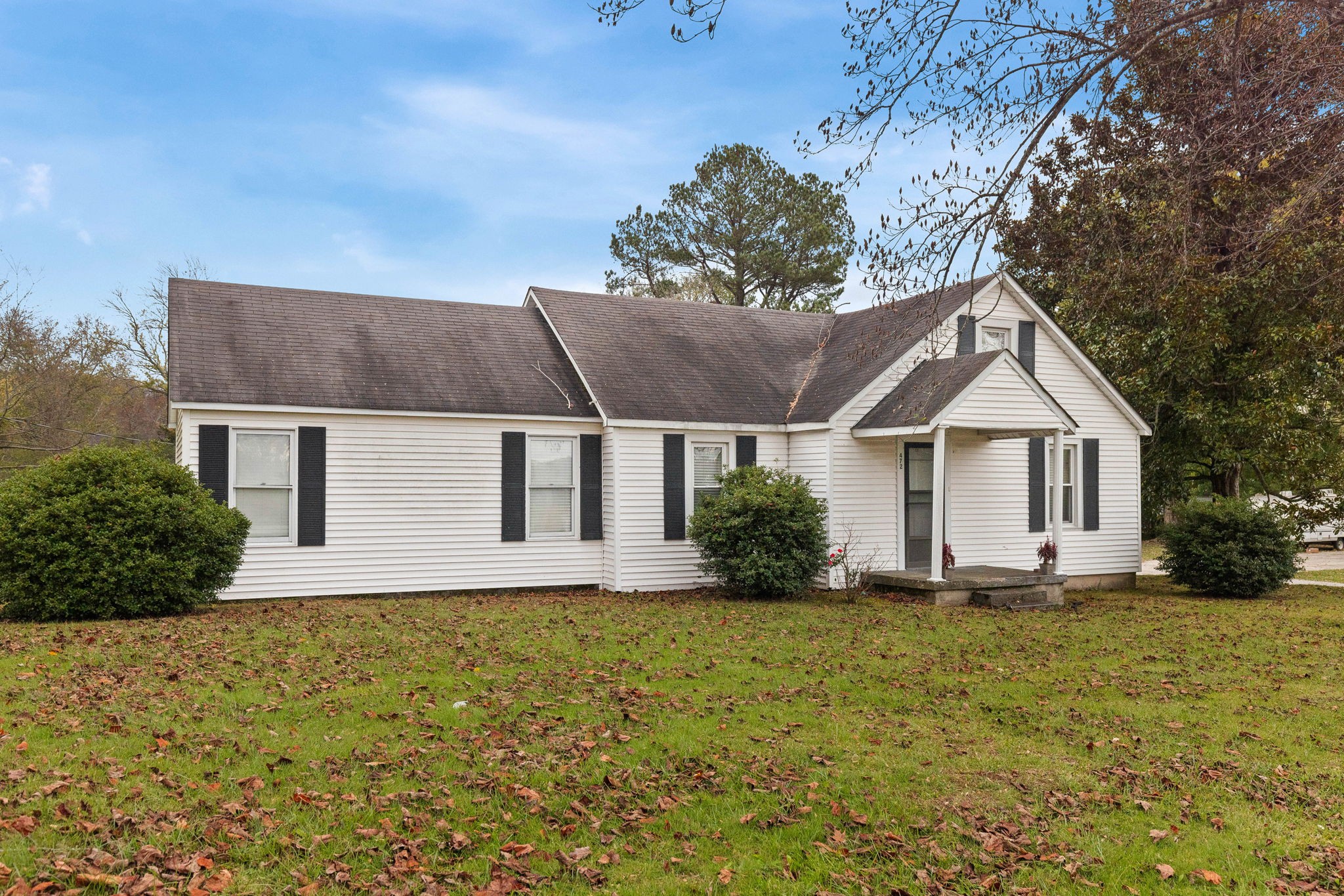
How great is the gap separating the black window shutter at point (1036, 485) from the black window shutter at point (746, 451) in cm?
546

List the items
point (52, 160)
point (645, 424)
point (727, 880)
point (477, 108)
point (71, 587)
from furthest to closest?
point (52, 160)
point (645, 424)
point (477, 108)
point (71, 587)
point (727, 880)

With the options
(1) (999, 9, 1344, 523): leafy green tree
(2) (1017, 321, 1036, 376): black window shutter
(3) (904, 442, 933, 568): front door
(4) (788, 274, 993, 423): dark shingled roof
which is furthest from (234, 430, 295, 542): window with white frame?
(2) (1017, 321, 1036, 376): black window shutter

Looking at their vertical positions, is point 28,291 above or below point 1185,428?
above

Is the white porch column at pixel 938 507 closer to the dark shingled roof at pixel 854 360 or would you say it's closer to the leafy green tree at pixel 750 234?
the dark shingled roof at pixel 854 360

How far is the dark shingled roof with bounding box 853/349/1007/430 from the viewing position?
14656mm

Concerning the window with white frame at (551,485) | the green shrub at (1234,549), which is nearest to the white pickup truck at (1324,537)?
the green shrub at (1234,549)

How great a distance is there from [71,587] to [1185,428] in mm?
20793

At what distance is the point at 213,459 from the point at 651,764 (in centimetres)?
985

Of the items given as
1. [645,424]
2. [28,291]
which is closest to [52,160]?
[28,291]

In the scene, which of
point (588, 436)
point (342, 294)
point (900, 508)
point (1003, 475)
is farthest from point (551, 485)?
point (1003, 475)

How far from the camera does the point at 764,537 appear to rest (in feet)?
46.9

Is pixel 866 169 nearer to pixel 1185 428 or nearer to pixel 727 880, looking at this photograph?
pixel 727 880

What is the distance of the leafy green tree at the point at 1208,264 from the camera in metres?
7.69

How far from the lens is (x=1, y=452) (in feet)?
91.5
